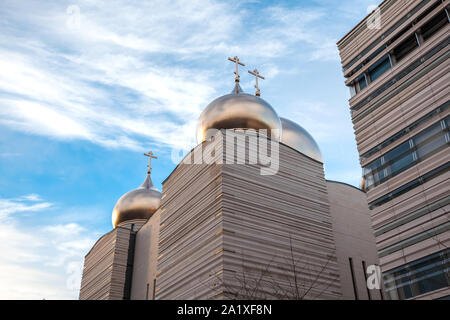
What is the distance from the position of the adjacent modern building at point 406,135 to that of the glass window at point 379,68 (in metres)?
0.03

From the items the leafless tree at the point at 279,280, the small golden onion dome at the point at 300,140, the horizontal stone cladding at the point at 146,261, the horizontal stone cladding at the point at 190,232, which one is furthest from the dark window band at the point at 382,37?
the horizontal stone cladding at the point at 146,261

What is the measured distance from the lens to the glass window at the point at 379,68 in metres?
13.4

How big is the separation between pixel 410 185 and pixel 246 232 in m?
5.25

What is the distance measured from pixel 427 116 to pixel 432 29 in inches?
→ 100

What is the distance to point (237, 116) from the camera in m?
18.8

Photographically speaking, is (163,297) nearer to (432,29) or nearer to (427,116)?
(427,116)

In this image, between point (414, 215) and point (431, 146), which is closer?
point (414, 215)

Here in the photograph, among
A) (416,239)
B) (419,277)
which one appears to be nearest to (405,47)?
(416,239)

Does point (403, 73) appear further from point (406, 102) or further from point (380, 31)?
point (380, 31)

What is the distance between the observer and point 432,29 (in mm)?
12461

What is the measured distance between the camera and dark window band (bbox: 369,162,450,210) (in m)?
11.0

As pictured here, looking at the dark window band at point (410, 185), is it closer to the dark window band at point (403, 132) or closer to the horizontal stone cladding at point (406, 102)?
the dark window band at point (403, 132)

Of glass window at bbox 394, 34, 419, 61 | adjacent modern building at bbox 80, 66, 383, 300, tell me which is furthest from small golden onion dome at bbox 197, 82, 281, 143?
glass window at bbox 394, 34, 419, 61
